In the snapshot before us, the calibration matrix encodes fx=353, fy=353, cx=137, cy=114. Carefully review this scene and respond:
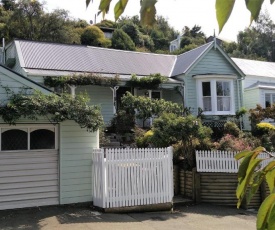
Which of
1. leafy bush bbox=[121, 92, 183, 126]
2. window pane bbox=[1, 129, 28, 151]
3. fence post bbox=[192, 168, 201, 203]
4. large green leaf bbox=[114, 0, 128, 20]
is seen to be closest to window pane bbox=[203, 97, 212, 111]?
leafy bush bbox=[121, 92, 183, 126]

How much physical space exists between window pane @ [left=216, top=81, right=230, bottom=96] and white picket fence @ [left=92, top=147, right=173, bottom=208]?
14594 millimetres

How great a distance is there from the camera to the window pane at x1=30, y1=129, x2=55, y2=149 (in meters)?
10.2

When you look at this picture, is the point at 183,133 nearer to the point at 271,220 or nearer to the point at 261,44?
the point at 271,220

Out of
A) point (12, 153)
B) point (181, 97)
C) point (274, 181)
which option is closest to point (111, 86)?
point (181, 97)

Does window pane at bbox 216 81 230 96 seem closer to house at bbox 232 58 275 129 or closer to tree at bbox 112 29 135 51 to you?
→ house at bbox 232 58 275 129

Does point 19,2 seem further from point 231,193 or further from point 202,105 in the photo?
point 231,193

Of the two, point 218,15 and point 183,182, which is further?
point 183,182

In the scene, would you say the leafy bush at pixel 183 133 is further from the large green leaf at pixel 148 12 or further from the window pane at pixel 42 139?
the large green leaf at pixel 148 12

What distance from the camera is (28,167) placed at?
999 cm

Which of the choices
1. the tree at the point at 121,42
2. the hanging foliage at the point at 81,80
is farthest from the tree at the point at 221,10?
the tree at the point at 121,42

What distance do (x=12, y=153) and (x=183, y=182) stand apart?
5.97m

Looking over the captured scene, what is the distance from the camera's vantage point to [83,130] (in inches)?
417

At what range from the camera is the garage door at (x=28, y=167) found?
9.71 meters

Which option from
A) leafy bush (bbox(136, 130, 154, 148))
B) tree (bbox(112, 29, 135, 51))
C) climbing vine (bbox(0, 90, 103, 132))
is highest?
tree (bbox(112, 29, 135, 51))
